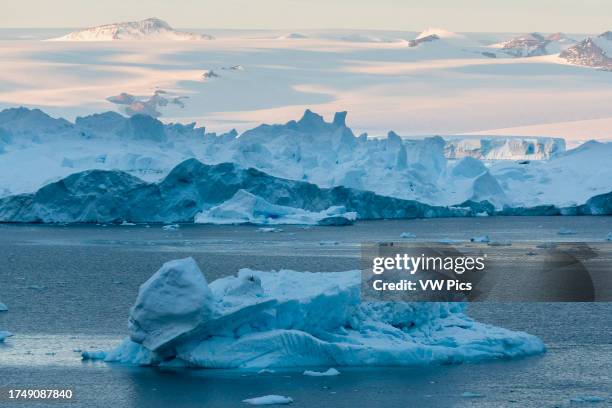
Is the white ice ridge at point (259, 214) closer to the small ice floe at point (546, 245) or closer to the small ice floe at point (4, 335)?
the small ice floe at point (546, 245)

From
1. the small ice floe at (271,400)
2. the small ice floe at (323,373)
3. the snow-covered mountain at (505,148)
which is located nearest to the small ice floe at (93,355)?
the small ice floe at (323,373)

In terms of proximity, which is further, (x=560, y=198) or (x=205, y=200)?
(x=560, y=198)

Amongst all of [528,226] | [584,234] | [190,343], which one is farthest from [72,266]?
[528,226]

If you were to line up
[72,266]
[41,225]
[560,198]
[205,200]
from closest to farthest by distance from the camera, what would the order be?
[72,266], [205,200], [41,225], [560,198]

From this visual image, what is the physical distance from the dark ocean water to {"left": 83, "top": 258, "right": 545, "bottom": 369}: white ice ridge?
0.35 meters

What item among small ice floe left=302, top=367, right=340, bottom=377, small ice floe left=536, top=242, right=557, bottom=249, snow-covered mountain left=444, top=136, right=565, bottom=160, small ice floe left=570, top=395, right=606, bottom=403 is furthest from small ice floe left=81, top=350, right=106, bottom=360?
snow-covered mountain left=444, top=136, right=565, bottom=160

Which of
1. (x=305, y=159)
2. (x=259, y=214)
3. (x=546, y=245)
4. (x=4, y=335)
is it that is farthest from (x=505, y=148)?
(x=4, y=335)

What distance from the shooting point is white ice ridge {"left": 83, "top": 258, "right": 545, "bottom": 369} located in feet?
62.1

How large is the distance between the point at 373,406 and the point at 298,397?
1197 mm

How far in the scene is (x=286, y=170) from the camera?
3287 inches

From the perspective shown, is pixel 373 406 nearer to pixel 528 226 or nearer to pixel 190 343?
pixel 190 343

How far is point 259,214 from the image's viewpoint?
246 ft

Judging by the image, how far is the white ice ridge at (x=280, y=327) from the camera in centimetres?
1894

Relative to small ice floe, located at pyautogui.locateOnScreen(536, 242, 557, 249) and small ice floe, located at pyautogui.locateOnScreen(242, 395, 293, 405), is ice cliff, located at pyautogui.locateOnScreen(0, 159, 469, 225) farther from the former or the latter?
small ice floe, located at pyautogui.locateOnScreen(242, 395, 293, 405)
